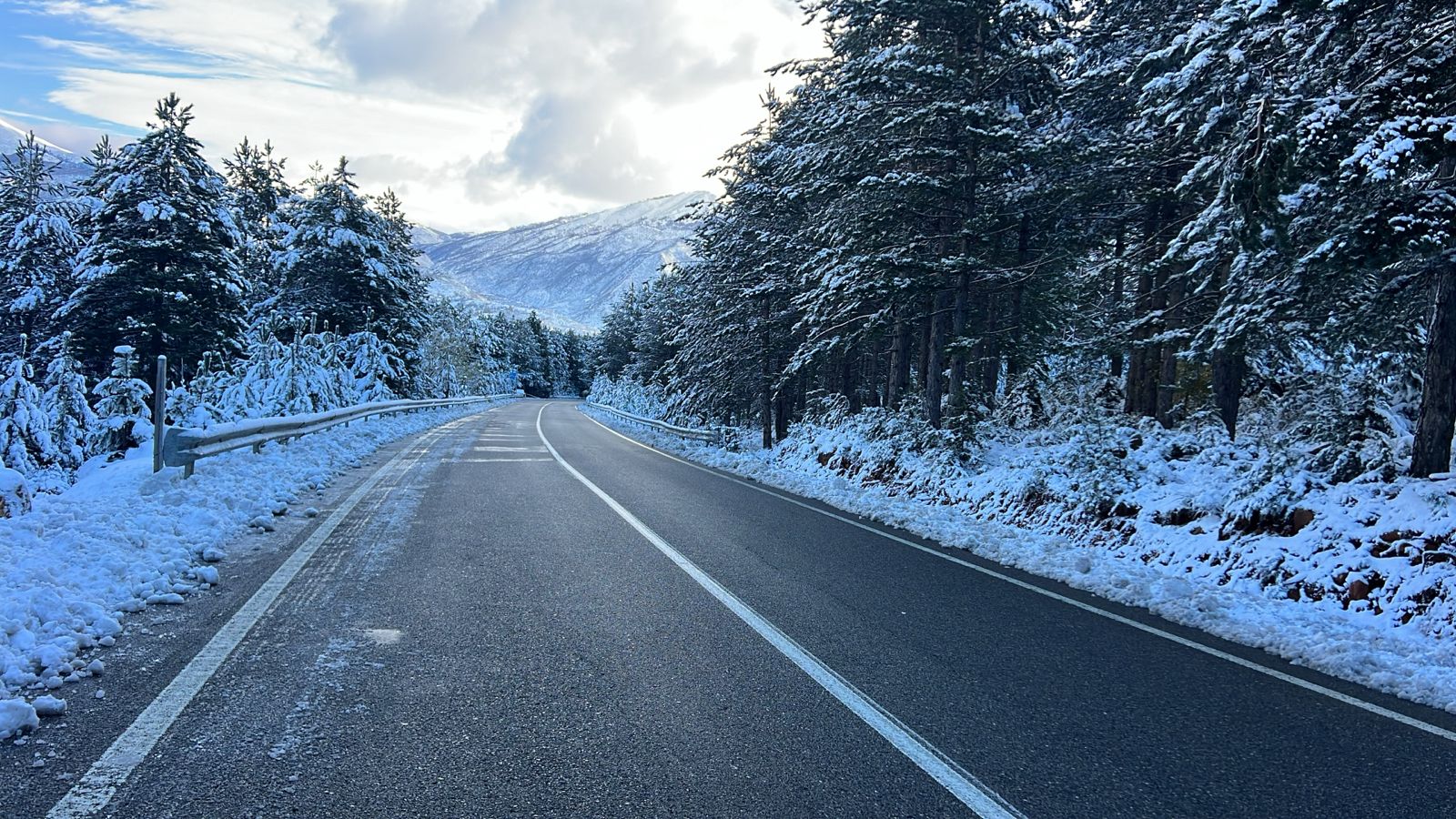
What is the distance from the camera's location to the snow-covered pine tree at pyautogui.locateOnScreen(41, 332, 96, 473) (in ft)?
55.0

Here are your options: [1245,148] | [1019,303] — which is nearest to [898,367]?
[1019,303]

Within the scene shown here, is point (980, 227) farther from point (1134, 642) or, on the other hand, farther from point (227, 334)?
point (227, 334)

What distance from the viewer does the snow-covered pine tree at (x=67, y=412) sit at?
16766mm

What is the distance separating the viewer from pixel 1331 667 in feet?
15.5

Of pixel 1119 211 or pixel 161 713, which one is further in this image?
pixel 1119 211

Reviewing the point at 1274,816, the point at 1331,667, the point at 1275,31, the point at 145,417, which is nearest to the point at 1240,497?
the point at 1331,667

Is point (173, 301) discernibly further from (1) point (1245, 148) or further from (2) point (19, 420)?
(1) point (1245, 148)

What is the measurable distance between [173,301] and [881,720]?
2432 centimetres

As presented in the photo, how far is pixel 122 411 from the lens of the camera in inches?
731

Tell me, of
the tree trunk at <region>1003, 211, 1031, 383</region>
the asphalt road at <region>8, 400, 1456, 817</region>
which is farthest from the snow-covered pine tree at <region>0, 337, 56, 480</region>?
the tree trunk at <region>1003, 211, 1031, 383</region>

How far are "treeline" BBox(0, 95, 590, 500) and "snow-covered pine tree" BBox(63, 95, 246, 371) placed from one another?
37 mm

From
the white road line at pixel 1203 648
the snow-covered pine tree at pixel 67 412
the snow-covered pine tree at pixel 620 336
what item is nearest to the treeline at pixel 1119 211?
the white road line at pixel 1203 648

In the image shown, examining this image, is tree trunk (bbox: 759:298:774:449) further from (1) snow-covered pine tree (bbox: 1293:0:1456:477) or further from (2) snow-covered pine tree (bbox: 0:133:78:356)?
(2) snow-covered pine tree (bbox: 0:133:78:356)

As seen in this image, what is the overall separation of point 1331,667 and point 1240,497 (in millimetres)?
3189
